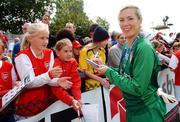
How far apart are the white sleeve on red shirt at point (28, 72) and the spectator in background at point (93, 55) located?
1.57m

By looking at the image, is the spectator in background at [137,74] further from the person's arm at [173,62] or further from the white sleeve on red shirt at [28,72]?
the person's arm at [173,62]

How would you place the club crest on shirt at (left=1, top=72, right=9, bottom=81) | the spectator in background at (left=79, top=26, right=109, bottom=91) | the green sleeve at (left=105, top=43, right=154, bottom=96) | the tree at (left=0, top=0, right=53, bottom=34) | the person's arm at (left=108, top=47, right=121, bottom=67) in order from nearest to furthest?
the green sleeve at (left=105, top=43, right=154, bottom=96)
the club crest on shirt at (left=1, top=72, right=9, bottom=81)
the spectator in background at (left=79, top=26, right=109, bottom=91)
the person's arm at (left=108, top=47, right=121, bottom=67)
the tree at (left=0, top=0, right=53, bottom=34)

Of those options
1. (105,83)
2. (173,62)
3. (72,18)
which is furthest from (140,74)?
(72,18)

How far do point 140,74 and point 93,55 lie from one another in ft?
9.21

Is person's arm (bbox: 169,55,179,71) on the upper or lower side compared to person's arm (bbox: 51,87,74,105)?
lower

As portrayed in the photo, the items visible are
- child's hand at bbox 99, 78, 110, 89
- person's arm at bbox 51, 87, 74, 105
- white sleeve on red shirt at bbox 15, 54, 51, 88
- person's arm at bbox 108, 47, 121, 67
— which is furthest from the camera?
person's arm at bbox 108, 47, 121, 67

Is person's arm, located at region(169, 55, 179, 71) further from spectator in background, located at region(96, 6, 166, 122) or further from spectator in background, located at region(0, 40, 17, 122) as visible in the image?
spectator in background, located at region(96, 6, 166, 122)

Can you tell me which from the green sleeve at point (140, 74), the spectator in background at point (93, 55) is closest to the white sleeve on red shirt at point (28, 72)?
the green sleeve at point (140, 74)

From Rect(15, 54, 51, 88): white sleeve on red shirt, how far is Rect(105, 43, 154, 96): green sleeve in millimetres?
1190

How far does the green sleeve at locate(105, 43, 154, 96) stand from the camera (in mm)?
3543

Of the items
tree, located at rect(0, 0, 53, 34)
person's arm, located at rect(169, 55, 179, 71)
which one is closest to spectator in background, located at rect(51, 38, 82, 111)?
person's arm, located at rect(169, 55, 179, 71)

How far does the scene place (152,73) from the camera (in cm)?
368

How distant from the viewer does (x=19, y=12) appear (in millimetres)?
54625

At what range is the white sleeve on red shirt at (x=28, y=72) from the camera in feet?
15.0
